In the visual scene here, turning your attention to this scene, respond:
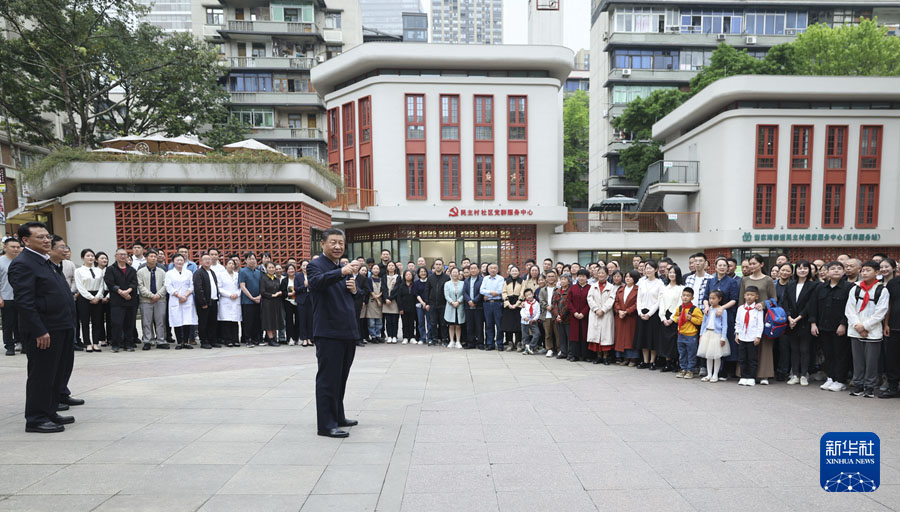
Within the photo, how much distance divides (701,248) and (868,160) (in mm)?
8477

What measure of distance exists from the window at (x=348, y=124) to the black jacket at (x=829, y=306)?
22.1 meters

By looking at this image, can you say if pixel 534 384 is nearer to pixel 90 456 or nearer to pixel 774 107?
pixel 90 456

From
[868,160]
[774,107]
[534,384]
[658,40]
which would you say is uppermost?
[658,40]

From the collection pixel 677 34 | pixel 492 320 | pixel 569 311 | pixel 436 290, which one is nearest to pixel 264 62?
pixel 677 34

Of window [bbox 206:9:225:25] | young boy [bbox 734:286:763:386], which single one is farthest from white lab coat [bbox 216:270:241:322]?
window [bbox 206:9:225:25]

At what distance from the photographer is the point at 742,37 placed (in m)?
38.7

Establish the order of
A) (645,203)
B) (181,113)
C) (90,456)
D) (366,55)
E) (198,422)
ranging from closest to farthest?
(90,456), (198,422), (366,55), (181,113), (645,203)

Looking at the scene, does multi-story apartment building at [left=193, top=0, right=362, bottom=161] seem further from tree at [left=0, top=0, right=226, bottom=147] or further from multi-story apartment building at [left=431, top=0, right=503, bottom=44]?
multi-story apartment building at [left=431, top=0, right=503, bottom=44]

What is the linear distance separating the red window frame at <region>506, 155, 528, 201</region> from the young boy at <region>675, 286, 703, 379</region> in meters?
16.9

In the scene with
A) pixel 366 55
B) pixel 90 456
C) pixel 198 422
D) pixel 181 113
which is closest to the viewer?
pixel 90 456

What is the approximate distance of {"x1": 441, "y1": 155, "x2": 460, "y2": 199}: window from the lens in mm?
24766

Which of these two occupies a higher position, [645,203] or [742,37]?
[742,37]

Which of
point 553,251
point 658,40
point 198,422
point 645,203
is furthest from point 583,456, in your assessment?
point 658,40

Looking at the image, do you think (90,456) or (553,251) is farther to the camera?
(553,251)
